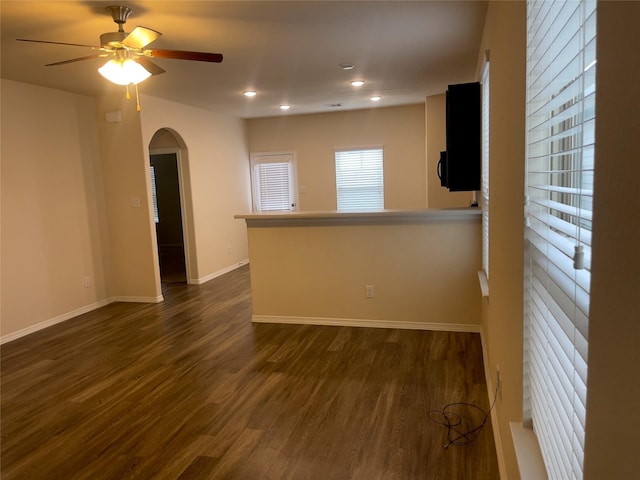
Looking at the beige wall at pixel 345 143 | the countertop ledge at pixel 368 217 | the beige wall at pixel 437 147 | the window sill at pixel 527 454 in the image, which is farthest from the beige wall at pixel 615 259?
the beige wall at pixel 345 143

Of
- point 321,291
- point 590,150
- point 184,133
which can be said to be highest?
point 184,133

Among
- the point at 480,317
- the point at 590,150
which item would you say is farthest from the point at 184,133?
the point at 590,150

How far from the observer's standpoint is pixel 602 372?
0.70 metres

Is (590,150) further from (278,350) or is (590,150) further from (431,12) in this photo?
(278,350)

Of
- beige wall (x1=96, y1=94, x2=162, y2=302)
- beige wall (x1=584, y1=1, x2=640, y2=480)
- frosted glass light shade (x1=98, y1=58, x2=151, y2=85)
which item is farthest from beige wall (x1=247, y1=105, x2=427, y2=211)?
beige wall (x1=584, y1=1, x2=640, y2=480)

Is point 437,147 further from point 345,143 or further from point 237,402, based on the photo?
point 237,402

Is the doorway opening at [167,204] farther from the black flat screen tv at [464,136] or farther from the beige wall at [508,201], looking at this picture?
the beige wall at [508,201]

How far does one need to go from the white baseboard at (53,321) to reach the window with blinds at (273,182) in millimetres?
3427

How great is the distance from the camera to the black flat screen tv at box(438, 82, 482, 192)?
3.54 m

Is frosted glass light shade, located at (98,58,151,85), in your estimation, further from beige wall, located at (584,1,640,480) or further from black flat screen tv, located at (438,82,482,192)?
beige wall, located at (584,1,640,480)

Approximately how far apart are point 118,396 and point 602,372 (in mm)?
3102

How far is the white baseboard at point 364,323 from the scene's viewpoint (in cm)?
402

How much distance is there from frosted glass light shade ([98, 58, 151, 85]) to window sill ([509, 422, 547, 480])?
2.90m

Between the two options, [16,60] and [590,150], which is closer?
[590,150]
